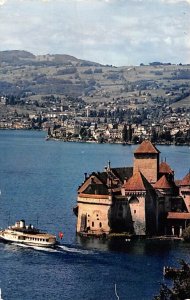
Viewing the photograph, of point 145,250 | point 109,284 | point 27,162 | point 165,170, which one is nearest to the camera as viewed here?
point 109,284

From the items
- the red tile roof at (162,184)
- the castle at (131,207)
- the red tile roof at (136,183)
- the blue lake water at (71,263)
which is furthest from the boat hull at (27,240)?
the red tile roof at (162,184)

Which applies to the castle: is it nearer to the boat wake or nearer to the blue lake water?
the blue lake water

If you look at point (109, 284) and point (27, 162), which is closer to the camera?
point (109, 284)

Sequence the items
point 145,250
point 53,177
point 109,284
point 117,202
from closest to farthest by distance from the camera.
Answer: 1. point 109,284
2. point 145,250
3. point 117,202
4. point 53,177

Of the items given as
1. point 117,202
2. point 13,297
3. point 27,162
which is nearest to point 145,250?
point 117,202

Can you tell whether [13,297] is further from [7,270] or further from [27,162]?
[27,162]

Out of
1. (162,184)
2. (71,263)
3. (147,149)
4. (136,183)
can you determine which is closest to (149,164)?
(147,149)

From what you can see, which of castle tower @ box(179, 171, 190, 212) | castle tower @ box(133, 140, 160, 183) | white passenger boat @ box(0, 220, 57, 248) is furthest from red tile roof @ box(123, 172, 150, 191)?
white passenger boat @ box(0, 220, 57, 248)
